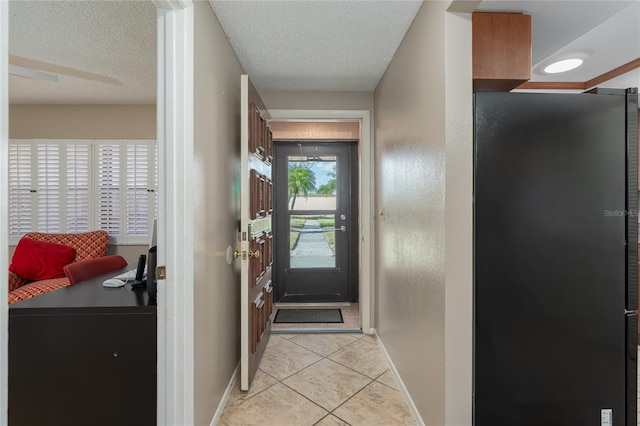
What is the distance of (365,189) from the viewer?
300 centimetres

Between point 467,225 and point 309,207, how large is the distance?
2685mm

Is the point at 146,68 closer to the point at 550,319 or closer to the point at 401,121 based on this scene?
the point at 401,121

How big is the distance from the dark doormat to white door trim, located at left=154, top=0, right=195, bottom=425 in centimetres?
203

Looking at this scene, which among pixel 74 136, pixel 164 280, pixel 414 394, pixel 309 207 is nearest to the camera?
pixel 164 280

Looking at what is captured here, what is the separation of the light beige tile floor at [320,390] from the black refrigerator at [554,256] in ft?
2.30

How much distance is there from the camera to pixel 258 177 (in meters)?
2.32

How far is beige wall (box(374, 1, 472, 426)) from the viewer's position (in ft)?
4.67

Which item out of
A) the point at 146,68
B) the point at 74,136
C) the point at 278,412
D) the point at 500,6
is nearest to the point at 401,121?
the point at 500,6

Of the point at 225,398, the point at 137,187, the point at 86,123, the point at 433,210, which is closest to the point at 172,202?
the point at 433,210

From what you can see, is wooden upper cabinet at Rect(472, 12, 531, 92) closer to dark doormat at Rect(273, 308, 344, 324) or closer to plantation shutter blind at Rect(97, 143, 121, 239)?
dark doormat at Rect(273, 308, 344, 324)

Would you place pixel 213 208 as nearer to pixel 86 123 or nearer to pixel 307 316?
pixel 307 316

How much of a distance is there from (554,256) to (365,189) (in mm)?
1755

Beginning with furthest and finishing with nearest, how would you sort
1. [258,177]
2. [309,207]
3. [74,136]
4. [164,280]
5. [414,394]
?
[309,207] < [74,136] < [258,177] < [414,394] < [164,280]

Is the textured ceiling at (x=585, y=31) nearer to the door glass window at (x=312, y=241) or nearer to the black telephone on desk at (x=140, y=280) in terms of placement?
the black telephone on desk at (x=140, y=280)
